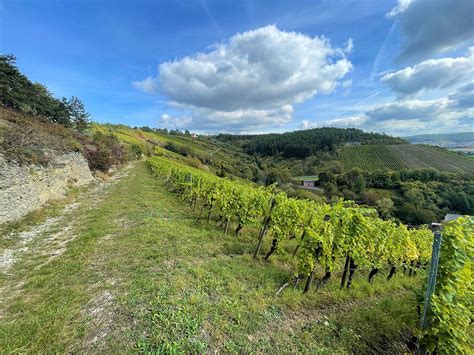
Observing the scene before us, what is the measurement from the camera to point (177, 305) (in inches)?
176

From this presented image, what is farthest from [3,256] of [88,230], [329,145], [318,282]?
[329,145]

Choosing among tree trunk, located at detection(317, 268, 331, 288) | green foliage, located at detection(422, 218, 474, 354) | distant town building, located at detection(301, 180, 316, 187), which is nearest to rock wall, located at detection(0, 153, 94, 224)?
tree trunk, located at detection(317, 268, 331, 288)

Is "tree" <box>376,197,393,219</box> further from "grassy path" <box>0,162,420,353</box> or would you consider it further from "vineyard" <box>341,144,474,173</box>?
"grassy path" <box>0,162,420,353</box>

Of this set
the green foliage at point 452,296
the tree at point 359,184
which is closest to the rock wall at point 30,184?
the green foliage at point 452,296

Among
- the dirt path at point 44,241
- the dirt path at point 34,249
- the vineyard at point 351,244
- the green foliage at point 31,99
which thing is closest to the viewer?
the vineyard at point 351,244

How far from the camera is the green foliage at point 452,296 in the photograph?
347 centimetres

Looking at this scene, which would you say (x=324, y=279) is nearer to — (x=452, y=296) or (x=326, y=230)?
(x=326, y=230)

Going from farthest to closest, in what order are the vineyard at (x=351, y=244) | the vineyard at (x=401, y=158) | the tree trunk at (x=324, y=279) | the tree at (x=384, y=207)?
1. the vineyard at (x=401, y=158)
2. the tree at (x=384, y=207)
3. the tree trunk at (x=324, y=279)
4. the vineyard at (x=351, y=244)

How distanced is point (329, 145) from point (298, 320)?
445 ft

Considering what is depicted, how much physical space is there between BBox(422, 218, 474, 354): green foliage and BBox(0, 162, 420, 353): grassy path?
24.8 inches

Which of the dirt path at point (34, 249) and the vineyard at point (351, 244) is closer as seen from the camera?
the vineyard at point (351, 244)

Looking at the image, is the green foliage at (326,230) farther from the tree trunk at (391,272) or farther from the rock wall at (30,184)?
the rock wall at (30,184)

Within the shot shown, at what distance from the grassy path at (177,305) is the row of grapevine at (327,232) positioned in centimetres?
84

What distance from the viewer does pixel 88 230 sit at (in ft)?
29.7
